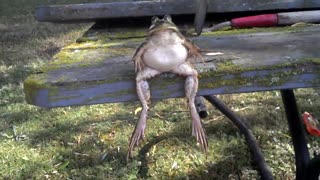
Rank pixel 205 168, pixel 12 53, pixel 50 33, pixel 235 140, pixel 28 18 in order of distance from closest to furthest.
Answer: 1. pixel 205 168
2. pixel 235 140
3. pixel 12 53
4. pixel 50 33
5. pixel 28 18

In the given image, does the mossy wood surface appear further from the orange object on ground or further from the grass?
the grass

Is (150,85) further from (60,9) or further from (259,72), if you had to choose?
(60,9)

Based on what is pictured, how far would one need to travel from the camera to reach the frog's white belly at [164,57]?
100cm

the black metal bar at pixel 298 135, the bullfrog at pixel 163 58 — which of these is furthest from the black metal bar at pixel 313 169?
the bullfrog at pixel 163 58

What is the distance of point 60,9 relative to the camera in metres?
1.51

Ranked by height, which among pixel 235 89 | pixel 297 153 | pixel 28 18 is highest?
pixel 235 89

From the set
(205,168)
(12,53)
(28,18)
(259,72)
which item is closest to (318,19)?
(259,72)

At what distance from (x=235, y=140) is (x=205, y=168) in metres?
0.29

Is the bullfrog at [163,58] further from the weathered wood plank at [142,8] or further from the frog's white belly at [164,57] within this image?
the weathered wood plank at [142,8]

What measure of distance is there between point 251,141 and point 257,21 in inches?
42.4

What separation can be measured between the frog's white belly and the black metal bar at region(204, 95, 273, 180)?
119 centimetres

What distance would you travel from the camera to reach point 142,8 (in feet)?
4.93

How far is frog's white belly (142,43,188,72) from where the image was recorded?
39.2 inches

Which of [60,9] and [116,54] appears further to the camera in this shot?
[60,9]
